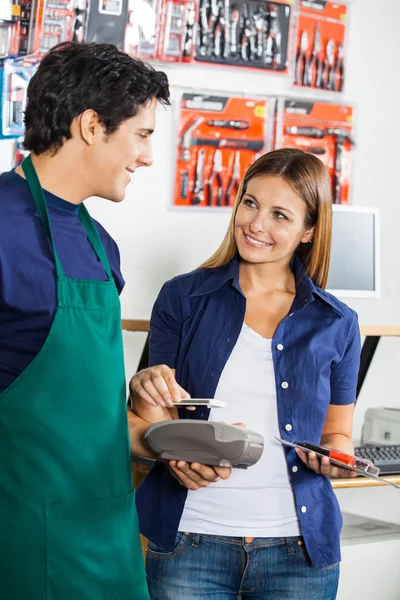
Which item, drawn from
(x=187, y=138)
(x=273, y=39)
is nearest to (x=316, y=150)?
(x=273, y=39)

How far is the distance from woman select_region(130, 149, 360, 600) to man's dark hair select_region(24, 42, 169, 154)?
42 cm

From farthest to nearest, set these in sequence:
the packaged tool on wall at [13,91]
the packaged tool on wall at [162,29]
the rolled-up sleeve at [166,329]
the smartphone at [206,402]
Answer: the packaged tool on wall at [162,29] → the packaged tool on wall at [13,91] → the rolled-up sleeve at [166,329] → the smartphone at [206,402]

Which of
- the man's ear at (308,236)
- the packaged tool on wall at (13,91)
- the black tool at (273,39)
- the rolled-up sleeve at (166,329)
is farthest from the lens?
the black tool at (273,39)

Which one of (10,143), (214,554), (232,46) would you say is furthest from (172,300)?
(232,46)

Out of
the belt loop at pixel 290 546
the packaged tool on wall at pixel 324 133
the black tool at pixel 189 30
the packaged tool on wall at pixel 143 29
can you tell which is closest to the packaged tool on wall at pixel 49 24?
the packaged tool on wall at pixel 143 29

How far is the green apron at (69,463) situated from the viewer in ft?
4.08

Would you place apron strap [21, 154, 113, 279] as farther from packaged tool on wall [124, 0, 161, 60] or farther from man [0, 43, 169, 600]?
packaged tool on wall [124, 0, 161, 60]

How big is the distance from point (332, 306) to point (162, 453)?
0.53 metres

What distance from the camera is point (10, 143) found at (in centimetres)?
251

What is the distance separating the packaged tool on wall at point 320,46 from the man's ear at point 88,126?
181cm

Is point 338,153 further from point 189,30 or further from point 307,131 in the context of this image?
point 189,30

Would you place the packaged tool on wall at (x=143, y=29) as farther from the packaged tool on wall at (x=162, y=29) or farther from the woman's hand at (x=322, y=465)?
the woman's hand at (x=322, y=465)

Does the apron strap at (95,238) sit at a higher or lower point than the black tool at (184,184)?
lower

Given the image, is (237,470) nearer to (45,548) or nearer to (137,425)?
(137,425)
